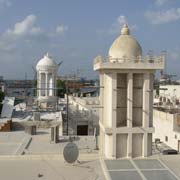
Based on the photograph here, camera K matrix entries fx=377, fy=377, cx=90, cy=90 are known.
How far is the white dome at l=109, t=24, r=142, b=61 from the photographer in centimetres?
1739

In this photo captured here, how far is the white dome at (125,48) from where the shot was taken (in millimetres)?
17391

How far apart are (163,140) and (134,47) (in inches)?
683

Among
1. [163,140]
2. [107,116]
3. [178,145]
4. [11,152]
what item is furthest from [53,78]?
[107,116]

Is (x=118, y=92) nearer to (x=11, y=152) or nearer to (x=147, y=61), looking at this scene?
(x=147, y=61)

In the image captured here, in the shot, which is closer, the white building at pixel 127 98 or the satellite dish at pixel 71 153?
the satellite dish at pixel 71 153

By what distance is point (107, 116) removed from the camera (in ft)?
57.9

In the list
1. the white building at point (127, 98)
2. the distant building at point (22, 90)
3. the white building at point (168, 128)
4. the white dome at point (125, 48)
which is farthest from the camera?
the distant building at point (22, 90)

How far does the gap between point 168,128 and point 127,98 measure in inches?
614

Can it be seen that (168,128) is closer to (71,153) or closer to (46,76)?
(71,153)

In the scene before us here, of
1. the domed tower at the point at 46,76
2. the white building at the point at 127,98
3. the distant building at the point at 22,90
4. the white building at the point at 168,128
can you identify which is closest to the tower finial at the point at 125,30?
the white building at the point at 127,98

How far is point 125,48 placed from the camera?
17469 mm

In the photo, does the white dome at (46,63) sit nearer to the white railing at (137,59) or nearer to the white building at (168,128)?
the white building at (168,128)

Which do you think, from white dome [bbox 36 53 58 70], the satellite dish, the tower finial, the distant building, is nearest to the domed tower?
white dome [bbox 36 53 58 70]

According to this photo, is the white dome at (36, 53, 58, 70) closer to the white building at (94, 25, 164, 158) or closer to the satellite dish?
the white building at (94, 25, 164, 158)
